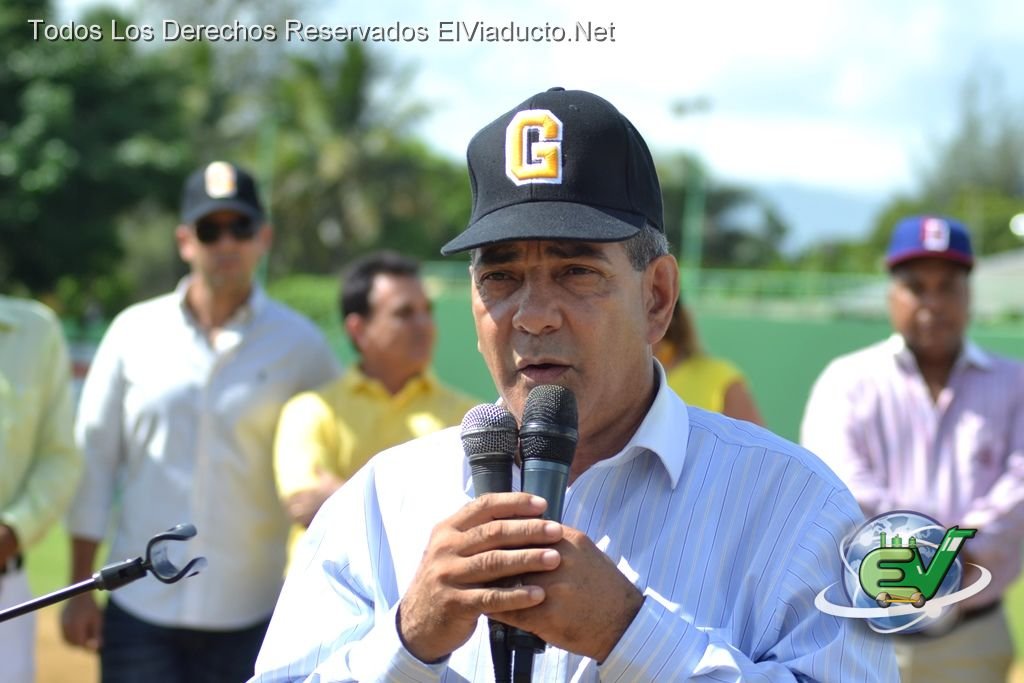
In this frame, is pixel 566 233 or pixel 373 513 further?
pixel 373 513

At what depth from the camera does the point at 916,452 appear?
5.00 metres

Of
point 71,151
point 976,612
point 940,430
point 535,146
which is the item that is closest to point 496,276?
point 535,146

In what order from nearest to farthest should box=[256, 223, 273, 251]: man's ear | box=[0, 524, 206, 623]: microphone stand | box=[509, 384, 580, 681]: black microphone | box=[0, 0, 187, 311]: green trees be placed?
box=[509, 384, 580, 681]: black microphone < box=[0, 524, 206, 623]: microphone stand < box=[256, 223, 273, 251]: man's ear < box=[0, 0, 187, 311]: green trees

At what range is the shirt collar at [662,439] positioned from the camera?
2201 mm

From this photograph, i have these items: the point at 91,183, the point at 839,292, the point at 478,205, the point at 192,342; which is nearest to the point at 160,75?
the point at 91,183

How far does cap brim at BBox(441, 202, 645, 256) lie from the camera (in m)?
2.14

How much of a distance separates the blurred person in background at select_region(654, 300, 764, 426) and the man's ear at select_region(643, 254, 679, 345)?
2.59 m

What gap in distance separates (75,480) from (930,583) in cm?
321

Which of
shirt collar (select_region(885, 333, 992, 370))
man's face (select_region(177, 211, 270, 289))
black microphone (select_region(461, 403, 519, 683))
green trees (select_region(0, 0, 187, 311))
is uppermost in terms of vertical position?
green trees (select_region(0, 0, 187, 311))

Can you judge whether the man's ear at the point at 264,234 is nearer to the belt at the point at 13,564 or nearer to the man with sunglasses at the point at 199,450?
the man with sunglasses at the point at 199,450

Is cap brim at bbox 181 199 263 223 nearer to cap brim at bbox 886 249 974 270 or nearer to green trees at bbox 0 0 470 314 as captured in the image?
cap brim at bbox 886 249 974 270

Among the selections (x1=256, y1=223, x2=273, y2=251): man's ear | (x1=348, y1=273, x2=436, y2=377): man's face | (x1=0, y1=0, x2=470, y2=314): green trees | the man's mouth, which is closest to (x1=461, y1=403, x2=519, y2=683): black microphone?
the man's mouth

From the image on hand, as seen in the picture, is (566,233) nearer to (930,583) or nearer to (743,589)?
(743,589)

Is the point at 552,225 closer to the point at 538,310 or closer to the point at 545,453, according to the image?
the point at 538,310
